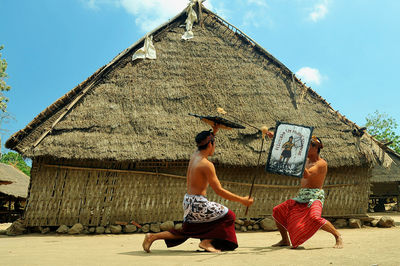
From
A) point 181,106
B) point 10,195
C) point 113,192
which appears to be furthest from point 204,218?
point 10,195

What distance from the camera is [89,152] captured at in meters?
7.69

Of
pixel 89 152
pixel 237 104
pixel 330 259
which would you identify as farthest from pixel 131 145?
pixel 330 259

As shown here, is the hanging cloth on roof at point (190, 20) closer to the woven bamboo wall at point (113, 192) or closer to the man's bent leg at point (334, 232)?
the woven bamboo wall at point (113, 192)

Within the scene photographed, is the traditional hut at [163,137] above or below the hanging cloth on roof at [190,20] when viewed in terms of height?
below

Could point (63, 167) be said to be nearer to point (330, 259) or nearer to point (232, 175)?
point (232, 175)

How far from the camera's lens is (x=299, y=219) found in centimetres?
470

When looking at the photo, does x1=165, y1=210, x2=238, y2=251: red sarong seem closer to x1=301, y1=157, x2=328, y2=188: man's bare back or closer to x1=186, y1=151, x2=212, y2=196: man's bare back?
x1=186, y1=151, x2=212, y2=196: man's bare back

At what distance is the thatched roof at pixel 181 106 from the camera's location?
7918 mm

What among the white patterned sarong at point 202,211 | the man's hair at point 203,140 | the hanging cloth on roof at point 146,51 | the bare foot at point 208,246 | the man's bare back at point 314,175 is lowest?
the bare foot at point 208,246

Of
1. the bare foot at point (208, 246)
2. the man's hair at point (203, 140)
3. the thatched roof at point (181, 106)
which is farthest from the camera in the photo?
the thatched roof at point (181, 106)

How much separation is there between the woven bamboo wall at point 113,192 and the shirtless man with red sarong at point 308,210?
3402 millimetres

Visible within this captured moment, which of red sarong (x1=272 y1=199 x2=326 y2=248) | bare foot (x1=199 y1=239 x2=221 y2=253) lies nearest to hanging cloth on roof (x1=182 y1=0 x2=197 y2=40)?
red sarong (x1=272 y1=199 x2=326 y2=248)

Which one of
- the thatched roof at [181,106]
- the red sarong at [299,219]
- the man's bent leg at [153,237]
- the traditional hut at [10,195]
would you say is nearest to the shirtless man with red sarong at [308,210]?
the red sarong at [299,219]

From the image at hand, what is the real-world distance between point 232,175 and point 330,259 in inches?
202
